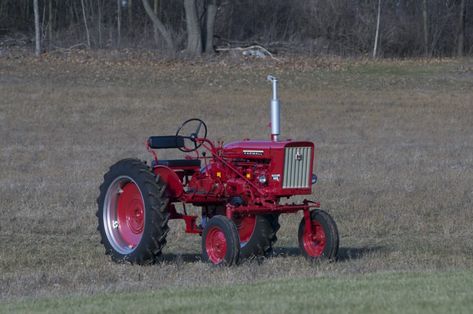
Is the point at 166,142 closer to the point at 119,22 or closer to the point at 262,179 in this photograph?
the point at 262,179

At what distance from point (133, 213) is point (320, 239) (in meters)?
1.96

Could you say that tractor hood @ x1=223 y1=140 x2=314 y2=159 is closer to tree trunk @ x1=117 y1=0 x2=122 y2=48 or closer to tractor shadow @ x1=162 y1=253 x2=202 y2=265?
tractor shadow @ x1=162 y1=253 x2=202 y2=265

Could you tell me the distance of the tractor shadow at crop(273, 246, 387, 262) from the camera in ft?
35.5

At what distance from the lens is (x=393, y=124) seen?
27.4m

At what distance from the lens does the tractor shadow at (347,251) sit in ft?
35.5

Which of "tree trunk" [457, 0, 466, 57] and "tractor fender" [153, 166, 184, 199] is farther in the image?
"tree trunk" [457, 0, 466, 57]

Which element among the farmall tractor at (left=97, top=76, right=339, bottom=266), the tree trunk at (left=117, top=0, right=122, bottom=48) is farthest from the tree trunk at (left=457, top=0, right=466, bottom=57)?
the farmall tractor at (left=97, top=76, right=339, bottom=266)

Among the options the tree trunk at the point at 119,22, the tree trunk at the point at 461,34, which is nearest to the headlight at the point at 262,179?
the tree trunk at the point at 119,22

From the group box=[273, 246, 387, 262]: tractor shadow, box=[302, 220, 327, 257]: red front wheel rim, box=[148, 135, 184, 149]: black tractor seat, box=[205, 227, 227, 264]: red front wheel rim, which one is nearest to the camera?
box=[205, 227, 227, 264]: red front wheel rim

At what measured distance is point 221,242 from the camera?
9969 mm

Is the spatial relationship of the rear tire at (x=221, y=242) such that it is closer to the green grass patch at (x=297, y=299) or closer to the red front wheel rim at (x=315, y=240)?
the red front wheel rim at (x=315, y=240)

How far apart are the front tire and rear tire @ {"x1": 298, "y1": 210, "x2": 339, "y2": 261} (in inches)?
55.3

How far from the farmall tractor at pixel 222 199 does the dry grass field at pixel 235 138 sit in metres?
0.24

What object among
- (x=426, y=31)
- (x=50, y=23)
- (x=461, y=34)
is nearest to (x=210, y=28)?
(x=50, y=23)
